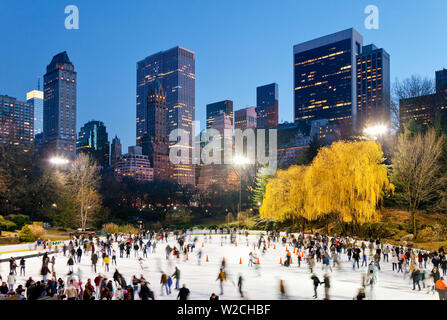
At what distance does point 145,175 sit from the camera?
632ft

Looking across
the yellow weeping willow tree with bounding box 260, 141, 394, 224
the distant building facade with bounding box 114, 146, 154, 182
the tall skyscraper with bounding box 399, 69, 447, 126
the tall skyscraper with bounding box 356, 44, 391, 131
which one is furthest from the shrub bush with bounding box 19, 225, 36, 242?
the tall skyscraper with bounding box 356, 44, 391, 131

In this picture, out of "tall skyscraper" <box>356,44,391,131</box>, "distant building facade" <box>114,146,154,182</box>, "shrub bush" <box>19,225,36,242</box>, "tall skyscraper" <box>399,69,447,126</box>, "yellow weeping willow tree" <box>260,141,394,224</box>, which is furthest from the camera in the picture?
"distant building facade" <box>114,146,154,182</box>

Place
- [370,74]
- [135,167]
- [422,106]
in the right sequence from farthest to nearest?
[135,167], [370,74], [422,106]

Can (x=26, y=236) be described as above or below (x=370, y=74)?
below

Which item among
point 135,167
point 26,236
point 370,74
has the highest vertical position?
point 370,74

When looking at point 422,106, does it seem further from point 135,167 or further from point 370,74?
point 135,167

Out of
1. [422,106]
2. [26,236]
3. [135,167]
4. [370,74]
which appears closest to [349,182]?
[26,236]

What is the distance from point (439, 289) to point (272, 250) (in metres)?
18.0

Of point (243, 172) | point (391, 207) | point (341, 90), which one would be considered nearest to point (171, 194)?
point (243, 172)

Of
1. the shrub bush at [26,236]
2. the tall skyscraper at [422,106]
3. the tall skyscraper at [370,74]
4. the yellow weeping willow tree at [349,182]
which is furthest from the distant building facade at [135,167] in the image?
the yellow weeping willow tree at [349,182]

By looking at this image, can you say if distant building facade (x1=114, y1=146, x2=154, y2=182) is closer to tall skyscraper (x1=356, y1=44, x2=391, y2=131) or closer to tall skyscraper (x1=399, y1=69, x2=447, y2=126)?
tall skyscraper (x1=356, y1=44, x2=391, y2=131)

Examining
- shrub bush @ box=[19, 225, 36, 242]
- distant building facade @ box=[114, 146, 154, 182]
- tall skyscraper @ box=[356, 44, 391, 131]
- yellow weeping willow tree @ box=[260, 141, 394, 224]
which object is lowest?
shrub bush @ box=[19, 225, 36, 242]

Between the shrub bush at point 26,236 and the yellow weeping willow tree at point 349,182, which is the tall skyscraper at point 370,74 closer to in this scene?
the yellow weeping willow tree at point 349,182

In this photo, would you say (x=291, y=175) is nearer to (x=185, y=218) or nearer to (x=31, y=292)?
(x=185, y=218)
